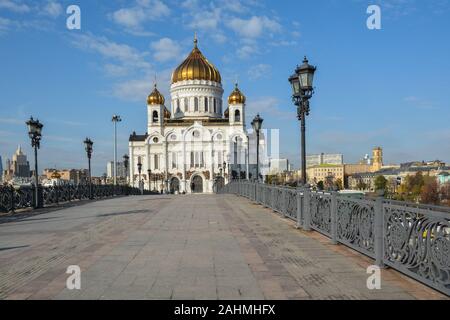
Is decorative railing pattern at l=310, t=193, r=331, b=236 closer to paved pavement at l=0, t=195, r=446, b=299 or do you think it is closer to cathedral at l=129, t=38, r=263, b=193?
paved pavement at l=0, t=195, r=446, b=299

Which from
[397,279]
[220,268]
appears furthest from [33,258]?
[397,279]

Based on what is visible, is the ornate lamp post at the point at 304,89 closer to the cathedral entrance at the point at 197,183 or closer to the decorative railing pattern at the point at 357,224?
the decorative railing pattern at the point at 357,224

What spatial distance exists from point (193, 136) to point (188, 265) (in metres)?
65.4

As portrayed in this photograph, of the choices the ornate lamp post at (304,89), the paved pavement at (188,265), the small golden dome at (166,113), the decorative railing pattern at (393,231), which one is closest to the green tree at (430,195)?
the ornate lamp post at (304,89)

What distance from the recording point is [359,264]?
6.64 meters

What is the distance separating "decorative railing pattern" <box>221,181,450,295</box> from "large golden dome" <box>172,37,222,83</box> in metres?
63.9

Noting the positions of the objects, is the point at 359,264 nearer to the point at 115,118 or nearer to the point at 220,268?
the point at 220,268

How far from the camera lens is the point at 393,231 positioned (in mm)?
5965

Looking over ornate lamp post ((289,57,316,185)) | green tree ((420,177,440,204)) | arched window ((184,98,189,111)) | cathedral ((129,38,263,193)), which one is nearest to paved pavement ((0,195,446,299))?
ornate lamp post ((289,57,316,185))

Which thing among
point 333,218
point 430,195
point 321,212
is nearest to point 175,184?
point 430,195

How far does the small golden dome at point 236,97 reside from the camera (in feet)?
245

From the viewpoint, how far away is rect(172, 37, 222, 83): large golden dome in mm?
72000

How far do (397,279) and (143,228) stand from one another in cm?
684

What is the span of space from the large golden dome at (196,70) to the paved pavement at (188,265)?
62658 mm
